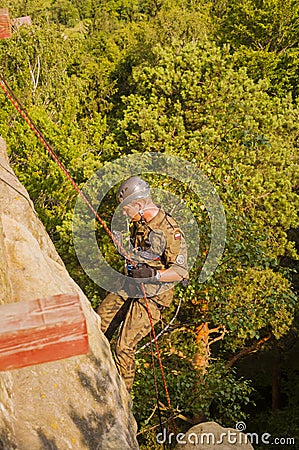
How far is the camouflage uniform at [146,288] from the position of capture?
7.12 metres

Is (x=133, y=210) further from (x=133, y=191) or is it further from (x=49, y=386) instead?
(x=49, y=386)

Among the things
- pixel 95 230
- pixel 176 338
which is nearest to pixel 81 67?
pixel 95 230

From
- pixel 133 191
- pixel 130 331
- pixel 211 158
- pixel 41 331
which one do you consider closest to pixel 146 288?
pixel 130 331

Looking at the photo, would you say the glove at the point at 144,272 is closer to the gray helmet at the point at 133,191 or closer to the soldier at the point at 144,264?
the soldier at the point at 144,264

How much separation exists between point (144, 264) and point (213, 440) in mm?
2823

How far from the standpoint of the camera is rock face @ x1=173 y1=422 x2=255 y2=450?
759cm

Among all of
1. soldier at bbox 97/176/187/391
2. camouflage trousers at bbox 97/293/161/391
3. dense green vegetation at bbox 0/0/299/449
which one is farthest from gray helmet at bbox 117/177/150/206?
dense green vegetation at bbox 0/0/299/449

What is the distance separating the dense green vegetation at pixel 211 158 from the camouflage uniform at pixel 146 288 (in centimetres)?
464

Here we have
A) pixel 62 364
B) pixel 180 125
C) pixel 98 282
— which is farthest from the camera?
pixel 180 125

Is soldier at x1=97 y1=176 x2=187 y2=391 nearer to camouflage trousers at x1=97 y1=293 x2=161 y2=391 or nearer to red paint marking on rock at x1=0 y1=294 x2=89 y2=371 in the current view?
camouflage trousers at x1=97 y1=293 x2=161 y2=391

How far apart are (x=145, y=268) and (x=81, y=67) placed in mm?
32811

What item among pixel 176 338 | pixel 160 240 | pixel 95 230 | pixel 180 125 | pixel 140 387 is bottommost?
pixel 176 338

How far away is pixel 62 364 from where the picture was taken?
6.23 meters

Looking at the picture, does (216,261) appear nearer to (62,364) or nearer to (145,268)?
(145,268)
